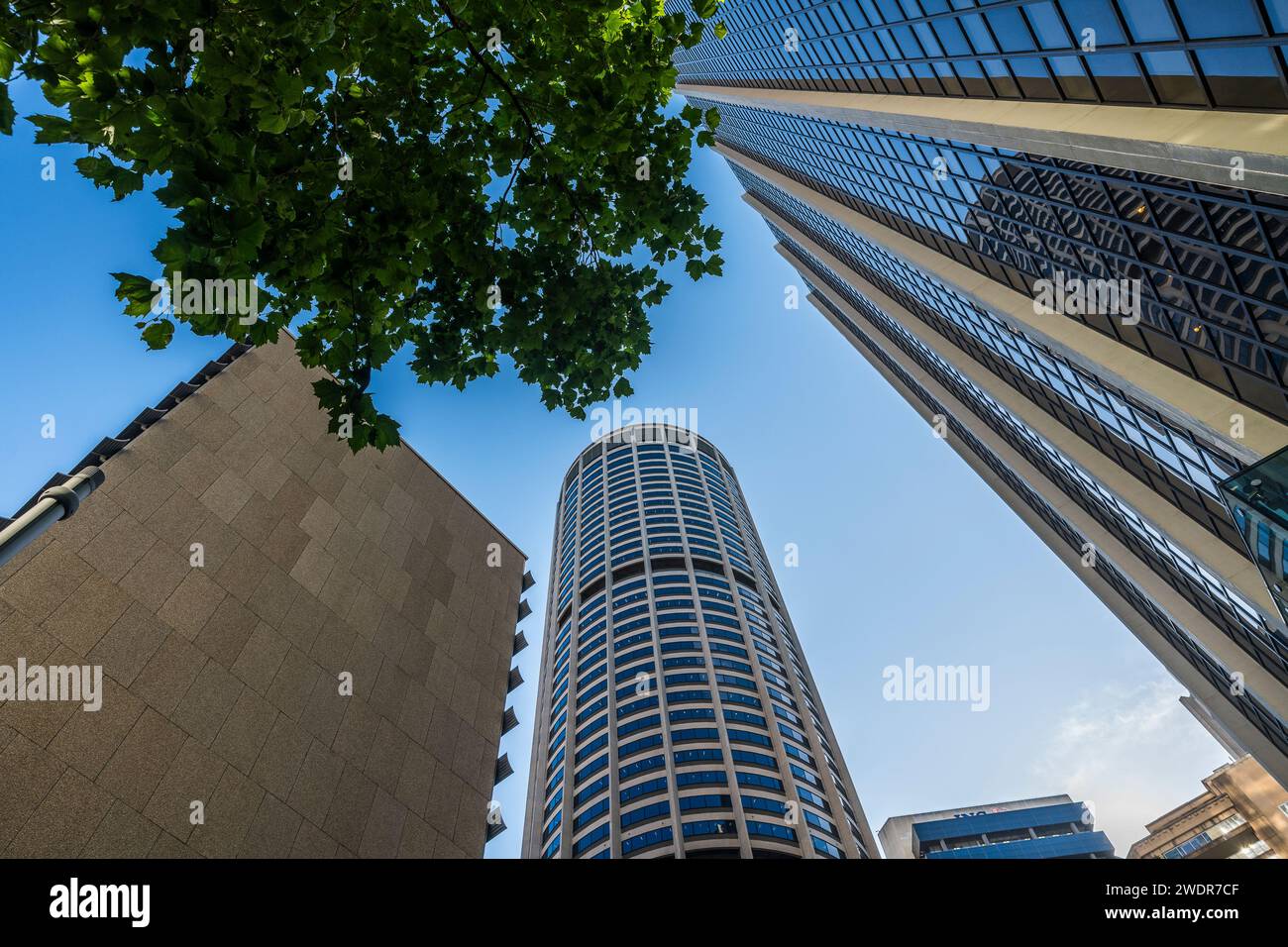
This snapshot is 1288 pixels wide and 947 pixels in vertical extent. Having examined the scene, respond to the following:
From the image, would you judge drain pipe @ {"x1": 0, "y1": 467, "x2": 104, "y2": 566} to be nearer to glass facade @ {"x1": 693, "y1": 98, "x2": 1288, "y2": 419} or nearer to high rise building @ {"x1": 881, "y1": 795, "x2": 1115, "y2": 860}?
glass facade @ {"x1": 693, "y1": 98, "x2": 1288, "y2": 419}

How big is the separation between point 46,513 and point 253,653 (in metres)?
6.15

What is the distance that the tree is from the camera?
13.7 ft

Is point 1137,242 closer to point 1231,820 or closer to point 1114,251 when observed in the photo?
point 1114,251

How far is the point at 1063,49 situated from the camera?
50.6ft

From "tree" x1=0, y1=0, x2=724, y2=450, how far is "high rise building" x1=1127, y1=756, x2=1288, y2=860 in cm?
9120

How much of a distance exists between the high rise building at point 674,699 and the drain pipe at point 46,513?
2197 inches

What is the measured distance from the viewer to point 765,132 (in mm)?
55062

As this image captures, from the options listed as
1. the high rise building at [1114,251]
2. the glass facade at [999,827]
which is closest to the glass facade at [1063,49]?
the high rise building at [1114,251]

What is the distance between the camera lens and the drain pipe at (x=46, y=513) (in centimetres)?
665

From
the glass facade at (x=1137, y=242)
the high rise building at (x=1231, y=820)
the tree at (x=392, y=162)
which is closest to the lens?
the tree at (x=392, y=162)

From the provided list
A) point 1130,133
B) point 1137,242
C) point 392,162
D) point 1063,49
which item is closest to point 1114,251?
point 1137,242

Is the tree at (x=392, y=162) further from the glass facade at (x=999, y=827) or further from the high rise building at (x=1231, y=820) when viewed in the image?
the glass facade at (x=999, y=827)
